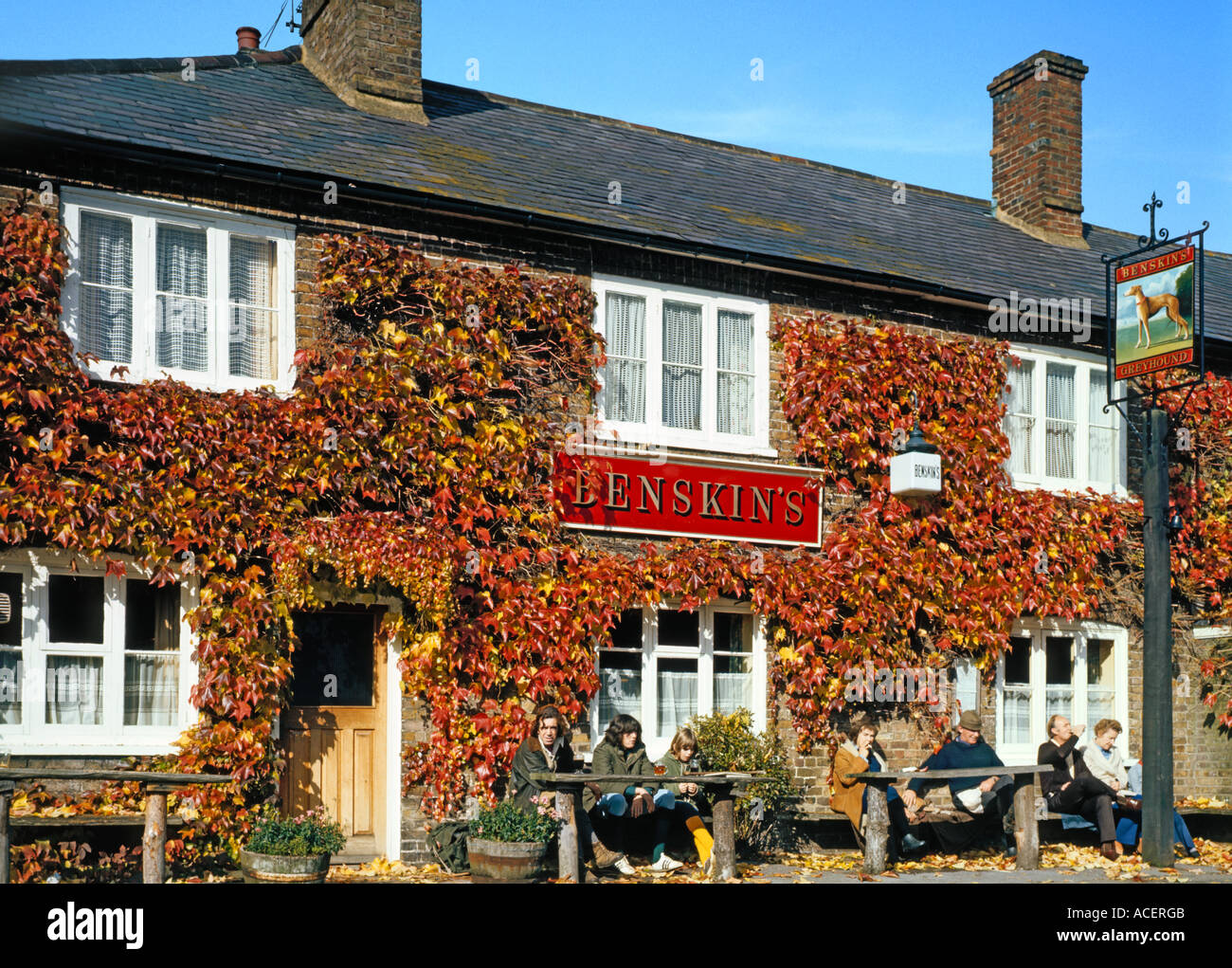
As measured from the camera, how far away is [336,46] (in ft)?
51.9

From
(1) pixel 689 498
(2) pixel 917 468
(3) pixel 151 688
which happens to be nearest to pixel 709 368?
(1) pixel 689 498

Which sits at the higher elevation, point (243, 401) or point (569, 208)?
point (569, 208)

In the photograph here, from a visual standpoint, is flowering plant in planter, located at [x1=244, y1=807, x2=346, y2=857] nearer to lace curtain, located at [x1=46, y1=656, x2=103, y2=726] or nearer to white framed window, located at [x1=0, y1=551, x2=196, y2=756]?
white framed window, located at [x1=0, y1=551, x2=196, y2=756]

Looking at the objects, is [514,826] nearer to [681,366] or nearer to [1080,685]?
[681,366]

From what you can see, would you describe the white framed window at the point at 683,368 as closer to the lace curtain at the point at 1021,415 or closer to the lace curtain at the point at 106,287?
the lace curtain at the point at 1021,415

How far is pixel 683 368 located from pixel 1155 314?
460cm

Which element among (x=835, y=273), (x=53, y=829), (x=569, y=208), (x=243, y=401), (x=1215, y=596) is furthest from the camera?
(x=1215, y=596)

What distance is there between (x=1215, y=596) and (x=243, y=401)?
11068 mm

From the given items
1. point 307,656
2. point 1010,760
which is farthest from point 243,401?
point 1010,760

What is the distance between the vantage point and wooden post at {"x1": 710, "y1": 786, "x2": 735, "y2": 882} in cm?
1191

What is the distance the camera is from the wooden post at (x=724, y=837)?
11906 mm

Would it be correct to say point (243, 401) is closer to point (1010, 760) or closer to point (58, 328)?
point (58, 328)

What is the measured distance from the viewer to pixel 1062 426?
54.0 feet

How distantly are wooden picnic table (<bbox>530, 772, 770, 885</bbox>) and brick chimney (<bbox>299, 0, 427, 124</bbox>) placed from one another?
767 centimetres
